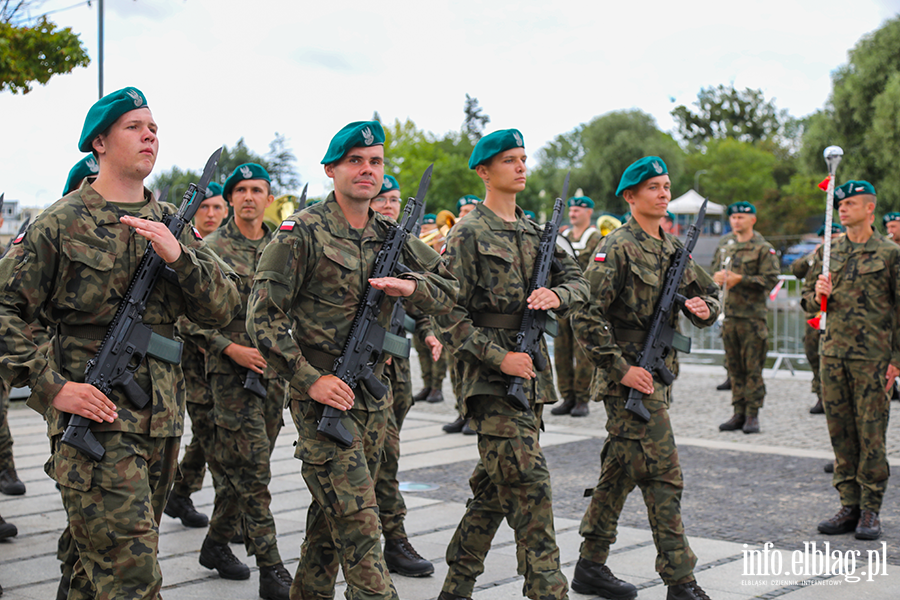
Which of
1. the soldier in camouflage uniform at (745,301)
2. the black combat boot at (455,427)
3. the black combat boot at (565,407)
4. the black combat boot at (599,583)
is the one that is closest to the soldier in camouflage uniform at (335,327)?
the black combat boot at (599,583)

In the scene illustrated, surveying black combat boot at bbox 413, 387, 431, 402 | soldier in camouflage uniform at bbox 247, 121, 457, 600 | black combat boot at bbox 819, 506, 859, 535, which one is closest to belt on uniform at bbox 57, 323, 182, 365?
soldier in camouflage uniform at bbox 247, 121, 457, 600

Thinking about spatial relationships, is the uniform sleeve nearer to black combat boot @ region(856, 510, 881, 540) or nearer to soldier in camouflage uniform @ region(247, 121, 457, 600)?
soldier in camouflage uniform @ region(247, 121, 457, 600)

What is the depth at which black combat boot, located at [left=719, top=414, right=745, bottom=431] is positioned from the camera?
10703mm

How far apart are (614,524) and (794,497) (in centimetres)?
279

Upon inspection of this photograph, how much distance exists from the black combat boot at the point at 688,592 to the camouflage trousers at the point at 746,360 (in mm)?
6182

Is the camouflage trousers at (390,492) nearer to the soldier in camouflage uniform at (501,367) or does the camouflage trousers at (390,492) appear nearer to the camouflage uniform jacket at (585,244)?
the soldier in camouflage uniform at (501,367)

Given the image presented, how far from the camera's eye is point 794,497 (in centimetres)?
741

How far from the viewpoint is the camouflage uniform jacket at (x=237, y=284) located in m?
5.65

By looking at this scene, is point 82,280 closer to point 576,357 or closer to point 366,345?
point 366,345

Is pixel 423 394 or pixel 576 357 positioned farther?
pixel 423 394

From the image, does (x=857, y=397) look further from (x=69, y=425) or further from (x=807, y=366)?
(x=807, y=366)

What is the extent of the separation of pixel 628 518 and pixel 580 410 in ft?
16.8

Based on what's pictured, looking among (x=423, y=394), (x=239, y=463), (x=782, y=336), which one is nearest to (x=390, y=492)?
(x=239, y=463)

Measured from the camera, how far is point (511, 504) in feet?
15.1
